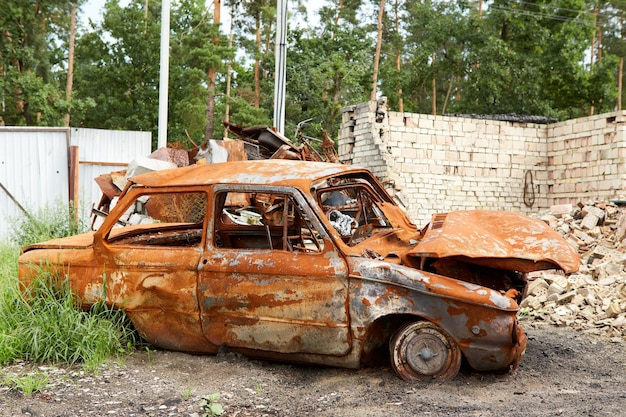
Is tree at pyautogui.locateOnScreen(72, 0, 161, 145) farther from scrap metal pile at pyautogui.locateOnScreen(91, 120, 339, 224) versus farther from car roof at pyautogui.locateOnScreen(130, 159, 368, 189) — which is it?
car roof at pyautogui.locateOnScreen(130, 159, 368, 189)

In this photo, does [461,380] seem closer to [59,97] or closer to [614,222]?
[614,222]

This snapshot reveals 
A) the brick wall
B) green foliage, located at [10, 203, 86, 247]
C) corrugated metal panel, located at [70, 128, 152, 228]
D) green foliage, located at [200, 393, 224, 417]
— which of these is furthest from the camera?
the brick wall

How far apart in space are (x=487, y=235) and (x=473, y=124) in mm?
14524

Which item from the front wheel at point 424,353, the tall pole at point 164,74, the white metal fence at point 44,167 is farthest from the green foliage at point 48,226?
the front wheel at point 424,353

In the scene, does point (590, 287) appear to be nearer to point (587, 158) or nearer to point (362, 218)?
point (362, 218)

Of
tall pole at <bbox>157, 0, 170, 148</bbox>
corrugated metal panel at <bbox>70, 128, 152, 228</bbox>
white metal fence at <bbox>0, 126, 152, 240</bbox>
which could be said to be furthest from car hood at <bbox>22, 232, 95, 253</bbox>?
tall pole at <bbox>157, 0, 170, 148</bbox>

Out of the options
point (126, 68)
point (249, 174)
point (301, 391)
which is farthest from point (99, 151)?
point (126, 68)

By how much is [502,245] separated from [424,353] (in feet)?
3.13

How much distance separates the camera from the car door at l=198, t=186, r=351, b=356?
4461 millimetres

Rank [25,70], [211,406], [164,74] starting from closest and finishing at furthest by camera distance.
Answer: [211,406]
[164,74]
[25,70]

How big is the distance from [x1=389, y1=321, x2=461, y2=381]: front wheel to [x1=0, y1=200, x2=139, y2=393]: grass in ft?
6.67

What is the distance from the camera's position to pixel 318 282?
176 inches

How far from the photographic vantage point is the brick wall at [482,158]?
17.4 meters

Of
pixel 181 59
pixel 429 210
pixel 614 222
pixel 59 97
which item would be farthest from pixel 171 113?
pixel 614 222
